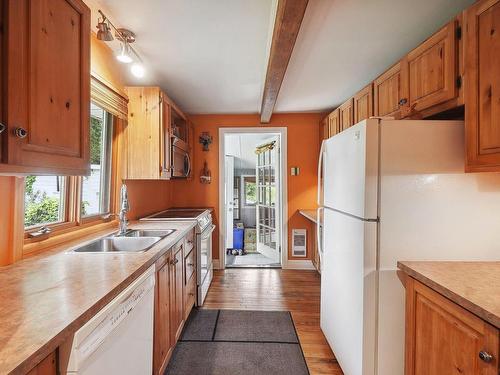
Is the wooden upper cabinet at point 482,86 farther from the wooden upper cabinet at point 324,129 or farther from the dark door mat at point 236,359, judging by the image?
the wooden upper cabinet at point 324,129

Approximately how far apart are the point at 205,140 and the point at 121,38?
2.07 m

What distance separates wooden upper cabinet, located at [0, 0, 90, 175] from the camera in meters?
0.87

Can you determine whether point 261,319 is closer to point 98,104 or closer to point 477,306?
point 477,306

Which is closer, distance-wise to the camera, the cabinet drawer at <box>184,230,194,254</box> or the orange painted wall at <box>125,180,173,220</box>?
the cabinet drawer at <box>184,230,194,254</box>

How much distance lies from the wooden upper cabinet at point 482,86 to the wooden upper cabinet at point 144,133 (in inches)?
88.7

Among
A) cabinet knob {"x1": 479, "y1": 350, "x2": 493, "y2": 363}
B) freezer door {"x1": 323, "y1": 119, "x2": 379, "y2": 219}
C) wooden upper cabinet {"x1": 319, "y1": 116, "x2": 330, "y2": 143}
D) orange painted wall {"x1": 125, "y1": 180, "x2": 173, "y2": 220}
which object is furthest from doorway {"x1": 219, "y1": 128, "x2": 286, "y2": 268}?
cabinet knob {"x1": 479, "y1": 350, "x2": 493, "y2": 363}

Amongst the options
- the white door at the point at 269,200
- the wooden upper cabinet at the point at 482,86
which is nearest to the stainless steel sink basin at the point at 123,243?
the wooden upper cabinet at the point at 482,86

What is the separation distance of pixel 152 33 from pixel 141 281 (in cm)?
162

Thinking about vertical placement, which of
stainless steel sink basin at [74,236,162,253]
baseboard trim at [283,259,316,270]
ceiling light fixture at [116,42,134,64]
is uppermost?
ceiling light fixture at [116,42,134,64]

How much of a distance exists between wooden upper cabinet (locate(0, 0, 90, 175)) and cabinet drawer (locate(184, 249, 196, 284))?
4.16 feet

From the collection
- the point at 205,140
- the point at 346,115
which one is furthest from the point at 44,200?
the point at 346,115

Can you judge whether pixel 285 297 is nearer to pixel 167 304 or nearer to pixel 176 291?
pixel 176 291

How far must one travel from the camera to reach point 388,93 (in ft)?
6.75

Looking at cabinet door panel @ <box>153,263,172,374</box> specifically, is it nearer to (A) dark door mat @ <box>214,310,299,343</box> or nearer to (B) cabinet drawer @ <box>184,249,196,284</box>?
(B) cabinet drawer @ <box>184,249,196,284</box>
